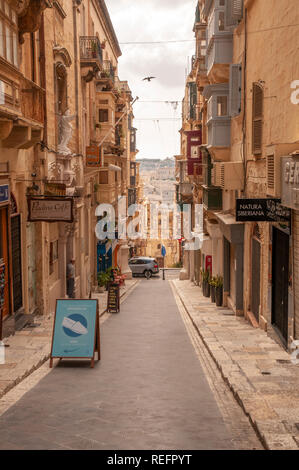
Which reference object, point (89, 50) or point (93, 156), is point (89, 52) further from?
point (93, 156)

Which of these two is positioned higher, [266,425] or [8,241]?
[8,241]

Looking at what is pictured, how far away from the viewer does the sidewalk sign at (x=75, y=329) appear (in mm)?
11383

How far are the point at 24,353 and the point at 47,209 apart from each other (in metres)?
4.66

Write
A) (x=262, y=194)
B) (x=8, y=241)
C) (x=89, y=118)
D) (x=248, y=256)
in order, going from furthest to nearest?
(x=89, y=118) < (x=248, y=256) < (x=262, y=194) < (x=8, y=241)

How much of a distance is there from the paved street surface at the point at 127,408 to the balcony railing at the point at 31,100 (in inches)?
248

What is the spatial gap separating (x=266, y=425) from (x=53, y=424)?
2864 millimetres

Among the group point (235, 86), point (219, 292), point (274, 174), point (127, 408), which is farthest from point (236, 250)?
point (127, 408)

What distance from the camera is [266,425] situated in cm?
745

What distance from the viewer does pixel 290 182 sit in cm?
1076

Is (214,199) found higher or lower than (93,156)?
lower

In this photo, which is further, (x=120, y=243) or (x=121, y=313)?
(x=120, y=243)

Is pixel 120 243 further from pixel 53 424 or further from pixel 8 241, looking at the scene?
pixel 53 424

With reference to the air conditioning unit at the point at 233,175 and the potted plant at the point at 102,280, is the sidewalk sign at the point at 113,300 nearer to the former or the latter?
the air conditioning unit at the point at 233,175

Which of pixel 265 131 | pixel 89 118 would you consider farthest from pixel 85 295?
pixel 265 131
